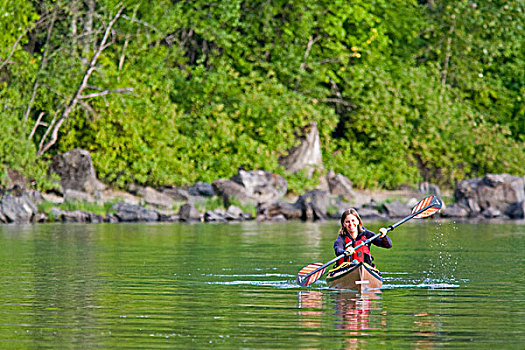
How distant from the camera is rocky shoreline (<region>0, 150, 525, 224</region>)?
1171 inches

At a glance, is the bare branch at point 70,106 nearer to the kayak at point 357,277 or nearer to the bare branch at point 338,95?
the bare branch at point 338,95

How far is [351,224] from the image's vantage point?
13.4 m

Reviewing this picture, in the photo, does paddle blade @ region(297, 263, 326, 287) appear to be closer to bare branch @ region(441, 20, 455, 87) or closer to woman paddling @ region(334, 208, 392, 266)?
woman paddling @ region(334, 208, 392, 266)

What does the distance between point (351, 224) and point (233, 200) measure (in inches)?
754

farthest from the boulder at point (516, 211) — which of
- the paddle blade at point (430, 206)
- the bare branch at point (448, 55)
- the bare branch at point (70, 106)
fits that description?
the paddle blade at point (430, 206)

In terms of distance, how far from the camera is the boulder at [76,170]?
31.7 meters

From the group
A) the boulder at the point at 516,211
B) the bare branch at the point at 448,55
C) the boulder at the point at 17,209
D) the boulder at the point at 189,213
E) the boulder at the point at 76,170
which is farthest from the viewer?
the bare branch at the point at 448,55

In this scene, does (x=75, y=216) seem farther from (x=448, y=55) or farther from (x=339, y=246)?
(x=448, y=55)

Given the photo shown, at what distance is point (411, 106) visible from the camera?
39844 millimetres

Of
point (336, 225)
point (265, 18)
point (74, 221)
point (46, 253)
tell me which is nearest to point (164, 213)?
point (74, 221)

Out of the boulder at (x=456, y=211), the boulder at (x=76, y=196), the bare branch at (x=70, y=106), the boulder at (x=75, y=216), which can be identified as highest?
the bare branch at (x=70, y=106)

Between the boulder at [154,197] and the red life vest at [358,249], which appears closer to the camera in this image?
the red life vest at [358,249]

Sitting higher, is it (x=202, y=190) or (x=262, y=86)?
(x=262, y=86)

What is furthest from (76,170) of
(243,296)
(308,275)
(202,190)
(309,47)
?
(243,296)
